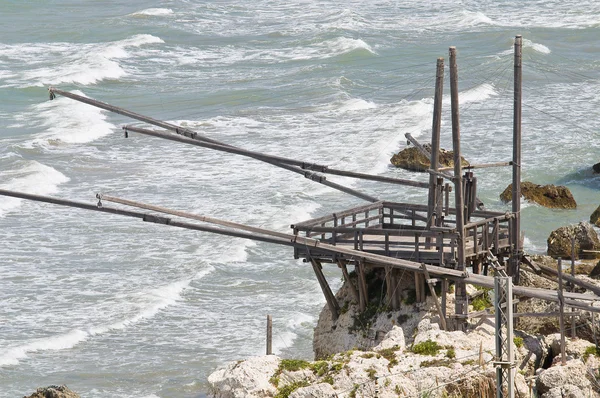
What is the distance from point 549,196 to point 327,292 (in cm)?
2238

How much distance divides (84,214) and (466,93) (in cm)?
2870

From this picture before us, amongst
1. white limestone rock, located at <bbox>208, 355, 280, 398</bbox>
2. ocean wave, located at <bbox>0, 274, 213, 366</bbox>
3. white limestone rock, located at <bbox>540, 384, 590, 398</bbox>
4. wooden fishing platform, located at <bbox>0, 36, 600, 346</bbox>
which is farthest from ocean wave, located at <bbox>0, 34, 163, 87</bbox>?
white limestone rock, located at <bbox>540, 384, 590, 398</bbox>

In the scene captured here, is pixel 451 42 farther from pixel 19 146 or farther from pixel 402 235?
pixel 402 235

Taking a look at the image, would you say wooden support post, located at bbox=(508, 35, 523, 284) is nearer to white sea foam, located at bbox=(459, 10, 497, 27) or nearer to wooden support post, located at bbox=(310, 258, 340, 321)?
wooden support post, located at bbox=(310, 258, 340, 321)

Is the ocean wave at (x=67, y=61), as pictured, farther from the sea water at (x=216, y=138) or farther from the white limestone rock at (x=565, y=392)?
the white limestone rock at (x=565, y=392)

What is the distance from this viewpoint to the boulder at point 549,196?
47500 mm

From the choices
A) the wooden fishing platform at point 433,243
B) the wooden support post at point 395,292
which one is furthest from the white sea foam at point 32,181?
the wooden support post at point 395,292

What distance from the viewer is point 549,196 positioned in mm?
47625

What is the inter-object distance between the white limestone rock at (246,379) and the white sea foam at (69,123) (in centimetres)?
4047

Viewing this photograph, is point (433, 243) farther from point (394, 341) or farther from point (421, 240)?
point (394, 341)

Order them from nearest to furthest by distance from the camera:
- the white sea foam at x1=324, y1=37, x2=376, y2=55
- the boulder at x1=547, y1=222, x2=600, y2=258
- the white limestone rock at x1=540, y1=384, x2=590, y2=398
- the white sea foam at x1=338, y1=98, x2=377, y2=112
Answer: the white limestone rock at x1=540, y1=384, x2=590, y2=398
the boulder at x1=547, y1=222, x2=600, y2=258
the white sea foam at x1=338, y1=98, x2=377, y2=112
the white sea foam at x1=324, y1=37, x2=376, y2=55

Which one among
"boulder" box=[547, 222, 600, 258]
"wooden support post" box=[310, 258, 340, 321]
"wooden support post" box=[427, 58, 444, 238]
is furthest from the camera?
"boulder" box=[547, 222, 600, 258]

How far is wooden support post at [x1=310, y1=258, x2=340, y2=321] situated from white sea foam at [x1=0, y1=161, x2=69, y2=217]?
1018 inches

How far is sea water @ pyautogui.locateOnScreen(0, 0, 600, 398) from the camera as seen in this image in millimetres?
34906
